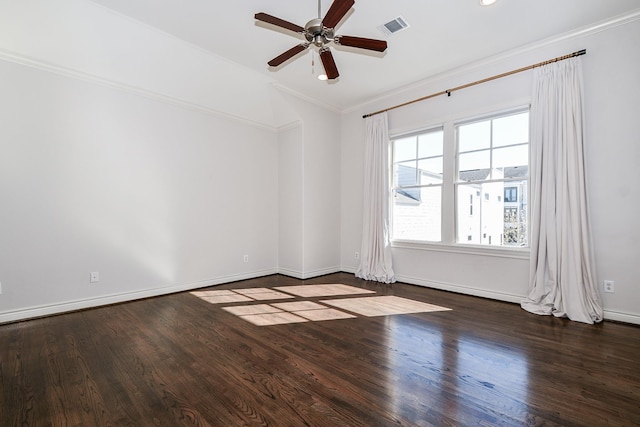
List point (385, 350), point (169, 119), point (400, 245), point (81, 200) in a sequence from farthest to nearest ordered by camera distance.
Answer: point (400, 245) < point (169, 119) < point (81, 200) < point (385, 350)

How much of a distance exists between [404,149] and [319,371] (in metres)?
3.90

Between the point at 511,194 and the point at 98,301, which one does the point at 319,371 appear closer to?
the point at 98,301

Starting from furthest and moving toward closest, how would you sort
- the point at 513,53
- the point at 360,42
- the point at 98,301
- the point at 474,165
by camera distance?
the point at 474,165 < the point at 513,53 < the point at 98,301 < the point at 360,42

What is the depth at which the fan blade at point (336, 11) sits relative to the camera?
208cm

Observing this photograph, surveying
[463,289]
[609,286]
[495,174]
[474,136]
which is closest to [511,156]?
[495,174]

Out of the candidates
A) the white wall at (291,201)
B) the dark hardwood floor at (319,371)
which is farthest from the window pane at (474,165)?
the white wall at (291,201)

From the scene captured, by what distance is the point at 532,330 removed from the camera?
2.88 meters

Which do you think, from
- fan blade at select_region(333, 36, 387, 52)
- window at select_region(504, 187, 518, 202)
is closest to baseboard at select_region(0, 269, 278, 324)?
fan blade at select_region(333, 36, 387, 52)

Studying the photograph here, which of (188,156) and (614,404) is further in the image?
(188,156)

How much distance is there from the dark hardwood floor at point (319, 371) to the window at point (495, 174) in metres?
1.13

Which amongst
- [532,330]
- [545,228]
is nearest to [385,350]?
[532,330]

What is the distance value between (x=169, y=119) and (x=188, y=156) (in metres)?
0.57

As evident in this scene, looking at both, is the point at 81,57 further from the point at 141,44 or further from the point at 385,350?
the point at 385,350

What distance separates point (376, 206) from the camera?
5.03 metres
